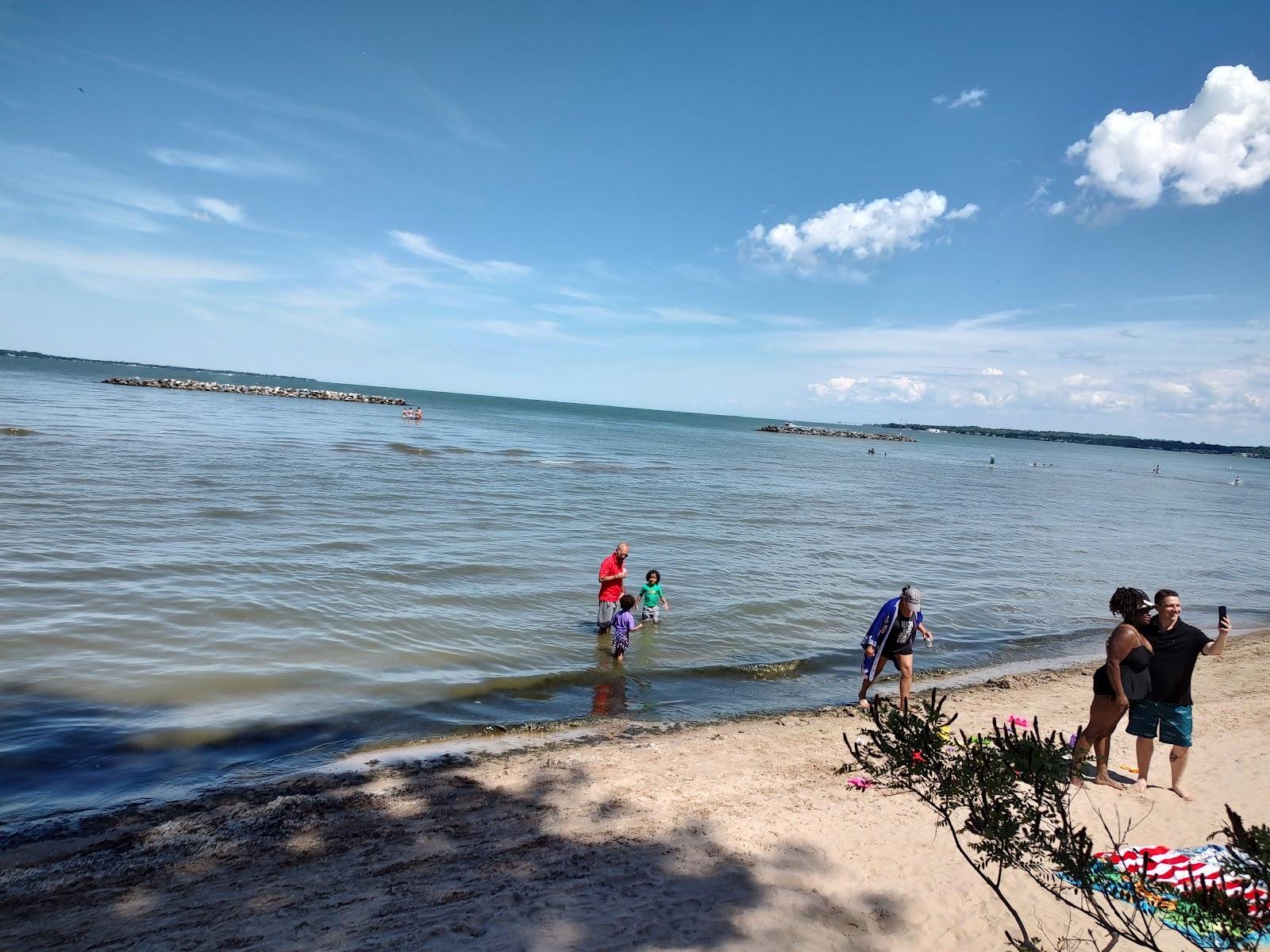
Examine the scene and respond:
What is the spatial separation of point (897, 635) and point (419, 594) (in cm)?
806

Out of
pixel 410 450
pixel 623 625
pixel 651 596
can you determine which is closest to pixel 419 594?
pixel 651 596

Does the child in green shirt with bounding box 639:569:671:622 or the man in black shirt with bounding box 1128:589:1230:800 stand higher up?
the man in black shirt with bounding box 1128:589:1230:800

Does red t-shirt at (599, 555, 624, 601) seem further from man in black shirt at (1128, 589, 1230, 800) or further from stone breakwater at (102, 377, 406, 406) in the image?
stone breakwater at (102, 377, 406, 406)

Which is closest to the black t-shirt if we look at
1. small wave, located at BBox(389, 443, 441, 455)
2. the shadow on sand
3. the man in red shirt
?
the shadow on sand

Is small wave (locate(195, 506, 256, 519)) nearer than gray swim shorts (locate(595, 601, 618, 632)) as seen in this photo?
No

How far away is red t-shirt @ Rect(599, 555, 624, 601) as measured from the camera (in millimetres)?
10539

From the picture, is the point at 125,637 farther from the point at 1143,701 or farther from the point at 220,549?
the point at 1143,701

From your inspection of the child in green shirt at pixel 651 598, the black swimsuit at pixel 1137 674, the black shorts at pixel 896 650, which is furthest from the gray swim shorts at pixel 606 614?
the black swimsuit at pixel 1137 674

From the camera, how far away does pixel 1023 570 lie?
18.6 meters

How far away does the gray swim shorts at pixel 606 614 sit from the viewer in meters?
10.6

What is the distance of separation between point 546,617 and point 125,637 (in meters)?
5.82

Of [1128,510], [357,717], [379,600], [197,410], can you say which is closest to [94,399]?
[197,410]

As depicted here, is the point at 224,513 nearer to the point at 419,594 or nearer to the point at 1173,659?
the point at 419,594

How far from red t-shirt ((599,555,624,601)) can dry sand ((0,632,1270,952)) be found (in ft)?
11.3
